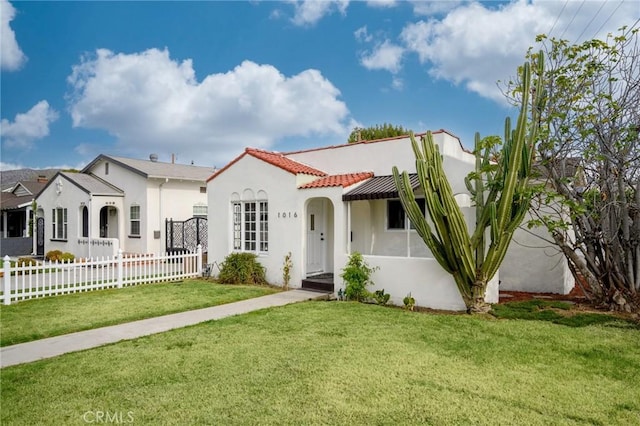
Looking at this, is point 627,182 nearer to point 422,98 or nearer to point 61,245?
point 422,98

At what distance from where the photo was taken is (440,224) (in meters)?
8.98

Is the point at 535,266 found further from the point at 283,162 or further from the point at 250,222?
the point at 250,222

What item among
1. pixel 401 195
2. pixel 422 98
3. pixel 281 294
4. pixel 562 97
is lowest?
pixel 281 294

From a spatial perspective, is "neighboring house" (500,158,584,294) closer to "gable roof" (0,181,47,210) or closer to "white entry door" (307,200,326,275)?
"white entry door" (307,200,326,275)

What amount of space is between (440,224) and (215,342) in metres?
5.29

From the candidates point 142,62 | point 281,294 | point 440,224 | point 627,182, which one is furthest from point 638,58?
point 142,62

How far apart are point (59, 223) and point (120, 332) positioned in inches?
733

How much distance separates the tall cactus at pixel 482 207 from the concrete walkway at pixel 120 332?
4.06 meters

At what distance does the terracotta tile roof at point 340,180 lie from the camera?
11.7m

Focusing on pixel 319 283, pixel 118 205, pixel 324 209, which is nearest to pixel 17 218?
pixel 118 205

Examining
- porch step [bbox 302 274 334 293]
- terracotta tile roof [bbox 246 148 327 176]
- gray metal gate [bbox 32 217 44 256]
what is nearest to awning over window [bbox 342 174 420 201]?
terracotta tile roof [bbox 246 148 327 176]

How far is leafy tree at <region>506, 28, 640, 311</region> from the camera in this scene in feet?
28.7

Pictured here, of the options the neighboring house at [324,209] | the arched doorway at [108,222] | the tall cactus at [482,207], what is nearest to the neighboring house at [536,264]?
the neighboring house at [324,209]

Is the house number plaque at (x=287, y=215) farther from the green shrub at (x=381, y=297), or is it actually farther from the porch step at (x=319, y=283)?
the green shrub at (x=381, y=297)
